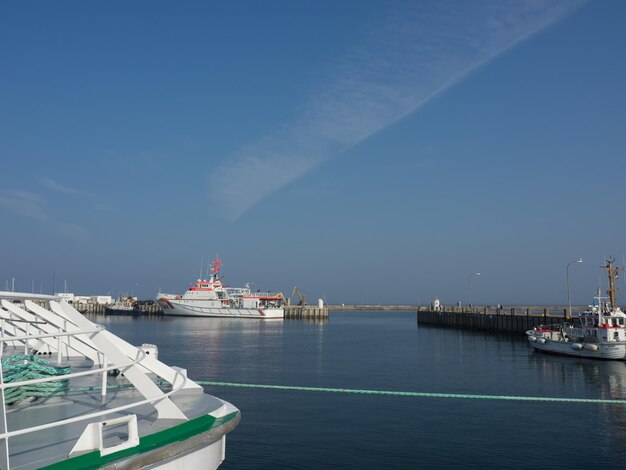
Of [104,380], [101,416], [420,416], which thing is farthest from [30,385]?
[420,416]

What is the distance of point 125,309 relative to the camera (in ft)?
470

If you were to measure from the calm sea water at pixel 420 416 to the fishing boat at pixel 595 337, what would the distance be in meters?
1.57

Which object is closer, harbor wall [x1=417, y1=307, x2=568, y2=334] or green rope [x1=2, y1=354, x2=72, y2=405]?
green rope [x1=2, y1=354, x2=72, y2=405]

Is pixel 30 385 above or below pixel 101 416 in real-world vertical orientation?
above

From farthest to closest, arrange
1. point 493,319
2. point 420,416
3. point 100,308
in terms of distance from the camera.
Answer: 1. point 100,308
2. point 493,319
3. point 420,416

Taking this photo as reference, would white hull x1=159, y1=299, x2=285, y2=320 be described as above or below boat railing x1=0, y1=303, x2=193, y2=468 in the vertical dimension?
below

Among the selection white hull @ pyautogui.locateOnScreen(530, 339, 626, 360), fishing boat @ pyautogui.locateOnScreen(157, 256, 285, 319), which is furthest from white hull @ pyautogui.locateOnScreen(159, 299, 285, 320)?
white hull @ pyautogui.locateOnScreen(530, 339, 626, 360)

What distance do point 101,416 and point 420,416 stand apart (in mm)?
17135

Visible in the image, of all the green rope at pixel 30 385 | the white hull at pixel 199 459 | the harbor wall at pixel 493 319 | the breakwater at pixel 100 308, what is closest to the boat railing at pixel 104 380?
the green rope at pixel 30 385

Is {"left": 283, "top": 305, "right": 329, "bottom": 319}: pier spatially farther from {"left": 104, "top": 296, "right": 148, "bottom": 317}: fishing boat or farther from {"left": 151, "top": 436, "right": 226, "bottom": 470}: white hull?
{"left": 151, "top": 436, "right": 226, "bottom": 470}: white hull

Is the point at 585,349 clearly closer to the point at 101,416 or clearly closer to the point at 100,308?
the point at 101,416

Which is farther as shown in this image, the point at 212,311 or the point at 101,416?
the point at 212,311

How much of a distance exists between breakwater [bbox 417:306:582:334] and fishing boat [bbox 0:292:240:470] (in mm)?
65581

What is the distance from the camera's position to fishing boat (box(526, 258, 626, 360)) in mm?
43406
